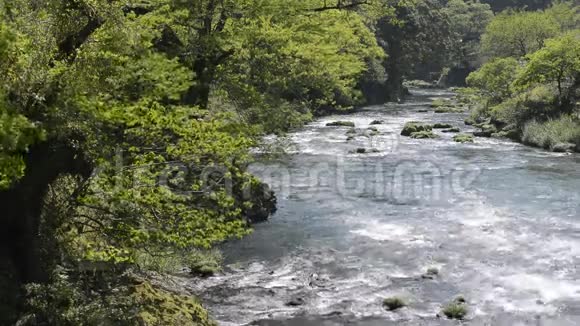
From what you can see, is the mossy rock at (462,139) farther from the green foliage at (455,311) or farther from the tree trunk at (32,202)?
the tree trunk at (32,202)

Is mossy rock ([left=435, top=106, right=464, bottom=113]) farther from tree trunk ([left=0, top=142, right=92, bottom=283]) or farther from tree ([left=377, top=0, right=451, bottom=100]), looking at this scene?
tree trunk ([left=0, top=142, right=92, bottom=283])

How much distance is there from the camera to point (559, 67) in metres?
39.8

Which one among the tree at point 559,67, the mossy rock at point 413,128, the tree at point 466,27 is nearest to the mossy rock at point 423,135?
the mossy rock at point 413,128

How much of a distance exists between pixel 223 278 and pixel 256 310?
2.41 m

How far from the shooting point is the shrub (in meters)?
36.2

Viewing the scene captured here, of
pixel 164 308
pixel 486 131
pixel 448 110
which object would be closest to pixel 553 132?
pixel 486 131

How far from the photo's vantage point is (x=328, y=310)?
14.4m

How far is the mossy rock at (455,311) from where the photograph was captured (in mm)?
13943

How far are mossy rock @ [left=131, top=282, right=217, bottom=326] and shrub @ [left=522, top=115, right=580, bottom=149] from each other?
30.6m

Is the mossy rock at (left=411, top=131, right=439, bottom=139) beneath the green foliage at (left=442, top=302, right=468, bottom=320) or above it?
above

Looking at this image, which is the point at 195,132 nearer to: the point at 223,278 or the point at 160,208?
the point at 160,208

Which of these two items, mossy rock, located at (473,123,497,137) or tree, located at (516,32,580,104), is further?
mossy rock, located at (473,123,497,137)

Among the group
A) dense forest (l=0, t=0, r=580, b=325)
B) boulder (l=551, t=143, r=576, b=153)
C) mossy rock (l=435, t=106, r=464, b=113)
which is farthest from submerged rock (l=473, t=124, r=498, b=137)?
dense forest (l=0, t=0, r=580, b=325)

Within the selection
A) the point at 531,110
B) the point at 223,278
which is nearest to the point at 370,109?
the point at 531,110
